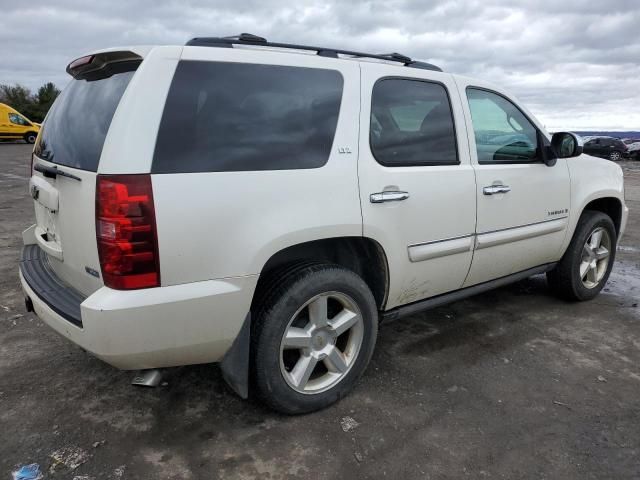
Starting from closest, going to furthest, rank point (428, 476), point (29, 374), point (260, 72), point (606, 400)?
point (428, 476) → point (260, 72) → point (606, 400) → point (29, 374)

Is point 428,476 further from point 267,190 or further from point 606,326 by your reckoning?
point 606,326

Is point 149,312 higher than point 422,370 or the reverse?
higher

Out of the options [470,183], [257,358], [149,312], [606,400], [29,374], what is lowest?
[606,400]

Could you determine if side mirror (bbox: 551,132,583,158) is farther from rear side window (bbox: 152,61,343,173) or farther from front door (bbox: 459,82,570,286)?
rear side window (bbox: 152,61,343,173)

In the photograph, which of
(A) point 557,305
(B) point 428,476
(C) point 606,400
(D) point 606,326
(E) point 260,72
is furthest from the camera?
(A) point 557,305

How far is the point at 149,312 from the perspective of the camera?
2.19 m

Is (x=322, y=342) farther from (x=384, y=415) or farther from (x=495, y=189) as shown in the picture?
(x=495, y=189)

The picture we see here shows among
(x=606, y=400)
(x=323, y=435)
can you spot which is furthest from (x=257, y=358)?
(x=606, y=400)

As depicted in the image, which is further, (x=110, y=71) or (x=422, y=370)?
(x=422, y=370)

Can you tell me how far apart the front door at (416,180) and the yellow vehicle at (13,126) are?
30280mm

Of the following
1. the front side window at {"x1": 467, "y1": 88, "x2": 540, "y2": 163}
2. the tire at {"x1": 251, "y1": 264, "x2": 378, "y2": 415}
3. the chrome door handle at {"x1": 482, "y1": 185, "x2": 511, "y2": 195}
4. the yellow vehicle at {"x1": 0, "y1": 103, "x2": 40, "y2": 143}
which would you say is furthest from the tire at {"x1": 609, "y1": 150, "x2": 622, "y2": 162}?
the tire at {"x1": 251, "y1": 264, "x2": 378, "y2": 415}

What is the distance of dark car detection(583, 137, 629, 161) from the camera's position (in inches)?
1294

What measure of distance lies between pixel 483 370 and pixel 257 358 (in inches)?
63.0

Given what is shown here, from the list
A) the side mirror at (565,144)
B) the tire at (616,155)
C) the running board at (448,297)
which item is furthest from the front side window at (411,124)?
the tire at (616,155)
